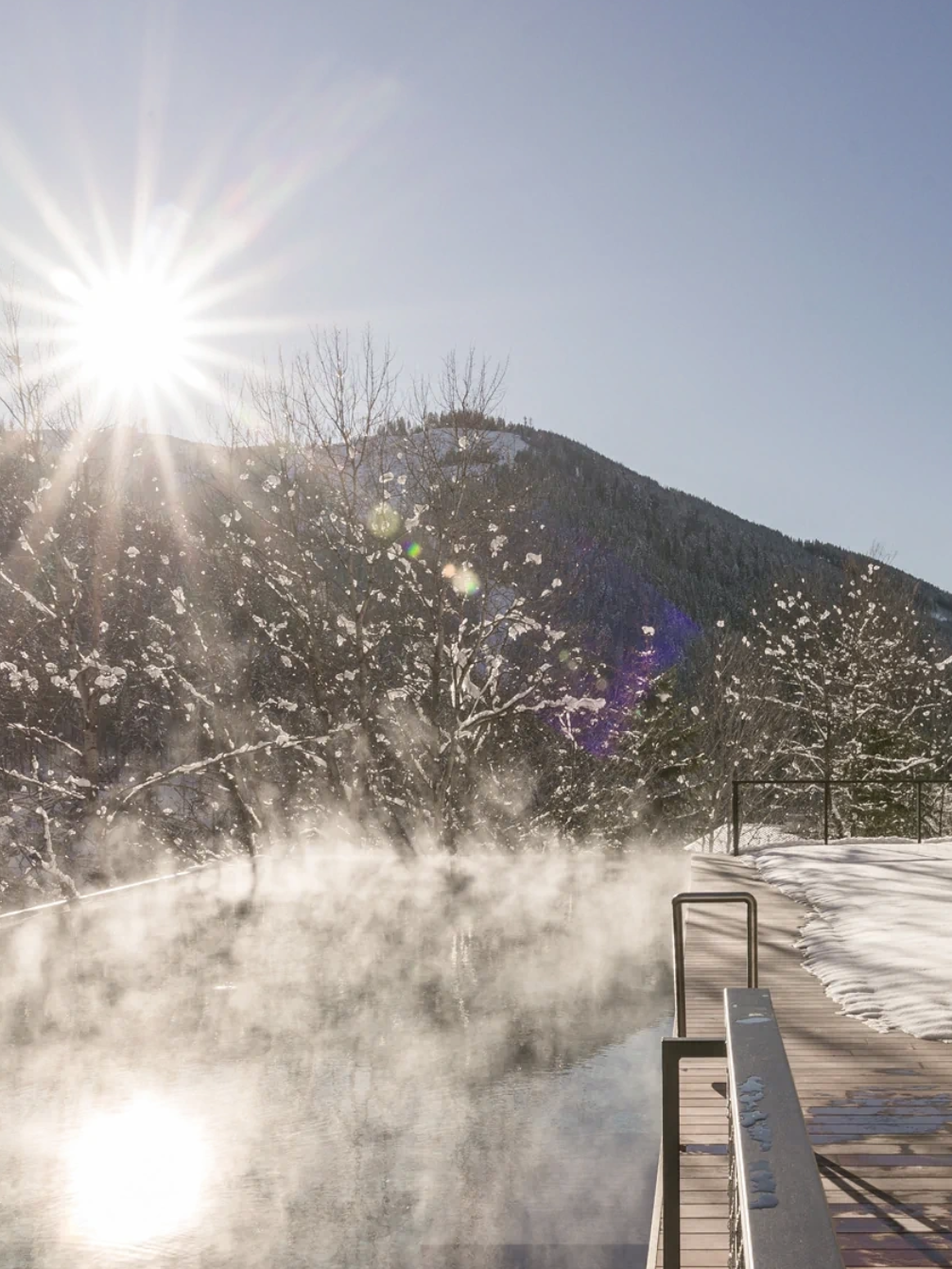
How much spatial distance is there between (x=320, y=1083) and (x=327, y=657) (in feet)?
44.9

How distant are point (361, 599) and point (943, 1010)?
45.3 ft

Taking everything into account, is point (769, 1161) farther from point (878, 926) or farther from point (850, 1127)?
point (878, 926)

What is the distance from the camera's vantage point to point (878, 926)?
8.28 m

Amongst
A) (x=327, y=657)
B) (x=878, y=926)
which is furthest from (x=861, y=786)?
(x=878, y=926)

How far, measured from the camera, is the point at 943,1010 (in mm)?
5926

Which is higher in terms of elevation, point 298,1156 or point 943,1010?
point 943,1010

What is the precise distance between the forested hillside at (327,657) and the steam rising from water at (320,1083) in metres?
4.89

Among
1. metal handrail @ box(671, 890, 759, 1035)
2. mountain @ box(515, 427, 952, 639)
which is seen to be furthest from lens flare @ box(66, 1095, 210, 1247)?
mountain @ box(515, 427, 952, 639)

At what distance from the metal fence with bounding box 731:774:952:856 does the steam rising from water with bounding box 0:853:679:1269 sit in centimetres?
271

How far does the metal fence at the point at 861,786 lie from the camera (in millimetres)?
12984

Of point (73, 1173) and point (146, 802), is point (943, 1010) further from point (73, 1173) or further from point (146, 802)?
point (146, 802)

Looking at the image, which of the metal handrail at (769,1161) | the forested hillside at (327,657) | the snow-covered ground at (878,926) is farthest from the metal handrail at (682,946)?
the forested hillside at (327,657)

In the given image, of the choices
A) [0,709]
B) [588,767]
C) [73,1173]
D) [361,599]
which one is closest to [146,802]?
[0,709]

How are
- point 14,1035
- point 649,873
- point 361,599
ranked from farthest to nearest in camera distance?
point 361,599 < point 649,873 < point 14,1035
